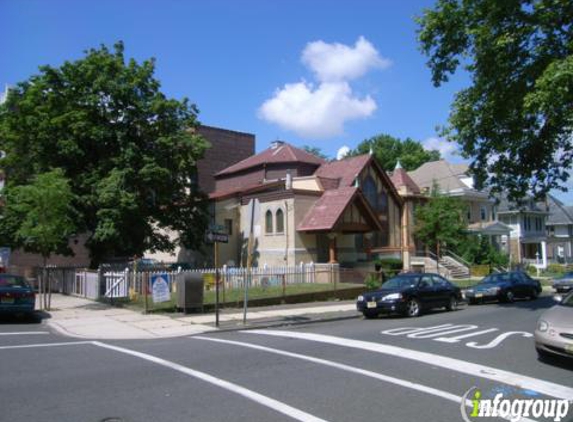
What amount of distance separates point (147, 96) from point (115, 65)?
232 centimetres

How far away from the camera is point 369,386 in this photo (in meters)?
7.28

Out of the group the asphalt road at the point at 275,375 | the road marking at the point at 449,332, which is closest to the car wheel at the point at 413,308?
the road marking at the point at 449,332

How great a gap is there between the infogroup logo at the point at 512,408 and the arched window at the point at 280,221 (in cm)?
2457

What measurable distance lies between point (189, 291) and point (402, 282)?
272 inches

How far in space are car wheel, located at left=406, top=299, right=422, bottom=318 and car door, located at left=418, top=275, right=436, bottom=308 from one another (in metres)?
0.22

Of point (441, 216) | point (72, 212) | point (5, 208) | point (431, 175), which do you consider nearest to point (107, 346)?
point (72, 212)

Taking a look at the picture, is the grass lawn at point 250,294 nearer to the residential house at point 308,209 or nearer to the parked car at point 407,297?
the residential house at point 308,209

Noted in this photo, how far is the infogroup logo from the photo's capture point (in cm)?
598

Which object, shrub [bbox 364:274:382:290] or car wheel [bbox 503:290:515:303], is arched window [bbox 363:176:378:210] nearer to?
shrub [bbox 364:274:382:290]

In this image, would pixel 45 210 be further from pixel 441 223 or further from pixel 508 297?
pixel 441 223

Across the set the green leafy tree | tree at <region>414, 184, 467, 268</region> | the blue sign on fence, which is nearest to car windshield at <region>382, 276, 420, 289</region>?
the blue sign on fence

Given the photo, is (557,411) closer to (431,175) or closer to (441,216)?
(441,216)

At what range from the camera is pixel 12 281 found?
53.0 ft

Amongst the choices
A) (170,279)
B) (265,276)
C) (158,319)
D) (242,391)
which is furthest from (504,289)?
(242,391)
